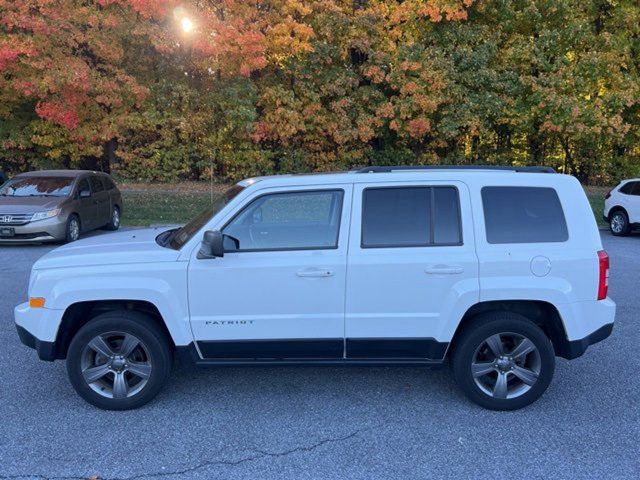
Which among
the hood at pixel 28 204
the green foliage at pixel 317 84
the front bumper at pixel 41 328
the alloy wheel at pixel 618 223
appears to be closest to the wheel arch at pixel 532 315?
the front bumper at pixel 41 328

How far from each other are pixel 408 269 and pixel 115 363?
2.24 m

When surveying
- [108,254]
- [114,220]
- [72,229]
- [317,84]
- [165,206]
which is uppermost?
[317,84]

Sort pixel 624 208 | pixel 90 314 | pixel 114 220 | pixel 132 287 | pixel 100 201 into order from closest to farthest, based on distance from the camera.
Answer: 1. pixel 132 287
2. pixel 90 314
3. pixel 100 201
4. pixel 624 208
5. pixel 114 220

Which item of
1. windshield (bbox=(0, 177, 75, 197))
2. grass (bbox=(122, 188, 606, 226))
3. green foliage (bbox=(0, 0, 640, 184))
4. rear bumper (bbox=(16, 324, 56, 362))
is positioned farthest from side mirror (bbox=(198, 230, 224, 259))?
green foliage (bbox=(0, 0, 640, 184))

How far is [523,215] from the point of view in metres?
4.14

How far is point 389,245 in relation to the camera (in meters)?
4.06

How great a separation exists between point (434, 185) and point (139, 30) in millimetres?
15201

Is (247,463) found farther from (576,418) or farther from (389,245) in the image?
(576,418)

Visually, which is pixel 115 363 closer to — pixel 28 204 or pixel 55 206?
pixel 55 206

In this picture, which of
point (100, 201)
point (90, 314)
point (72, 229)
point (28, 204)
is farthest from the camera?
point (100, 201)

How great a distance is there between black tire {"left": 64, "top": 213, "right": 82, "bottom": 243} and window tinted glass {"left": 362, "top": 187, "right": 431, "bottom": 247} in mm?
9012

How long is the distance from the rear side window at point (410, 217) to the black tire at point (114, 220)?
10974mm

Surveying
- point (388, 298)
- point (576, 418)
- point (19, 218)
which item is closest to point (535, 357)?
point (576, 418)

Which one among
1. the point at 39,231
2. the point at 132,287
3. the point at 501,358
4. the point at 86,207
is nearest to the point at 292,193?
the point at 132,287
